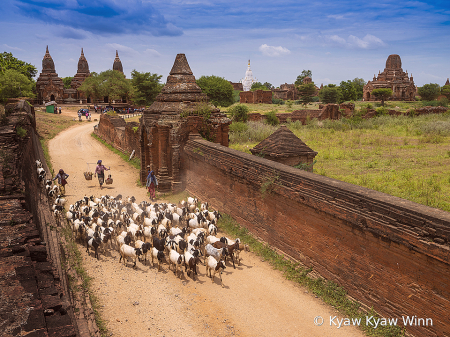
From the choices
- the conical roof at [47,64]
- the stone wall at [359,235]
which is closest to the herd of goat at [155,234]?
the stone wall at [359,235]

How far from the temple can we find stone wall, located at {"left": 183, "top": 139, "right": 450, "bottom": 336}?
4.43 metres

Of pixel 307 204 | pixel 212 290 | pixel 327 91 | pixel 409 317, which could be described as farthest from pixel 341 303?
pixel 327 91

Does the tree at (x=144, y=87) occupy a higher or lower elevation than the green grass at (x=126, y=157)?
higher

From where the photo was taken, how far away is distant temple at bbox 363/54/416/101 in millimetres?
65938

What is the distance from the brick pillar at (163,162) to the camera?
46.2 feet

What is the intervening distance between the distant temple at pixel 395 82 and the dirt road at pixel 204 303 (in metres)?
66.0

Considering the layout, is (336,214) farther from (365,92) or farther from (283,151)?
(365,92)

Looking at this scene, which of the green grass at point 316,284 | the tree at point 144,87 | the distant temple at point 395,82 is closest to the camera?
the green grass at point 316,284

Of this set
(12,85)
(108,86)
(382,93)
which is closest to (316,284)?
(12,85)

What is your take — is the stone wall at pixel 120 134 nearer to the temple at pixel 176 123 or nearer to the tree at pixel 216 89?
the temple at pixel 176 123

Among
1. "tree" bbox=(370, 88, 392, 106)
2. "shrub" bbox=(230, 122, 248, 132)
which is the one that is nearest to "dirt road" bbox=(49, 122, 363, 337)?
"shrub" bbox=(230, 122, 248, 132)

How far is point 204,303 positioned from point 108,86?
54.8m

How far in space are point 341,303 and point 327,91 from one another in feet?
193

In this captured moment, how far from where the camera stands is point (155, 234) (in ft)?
30.8
